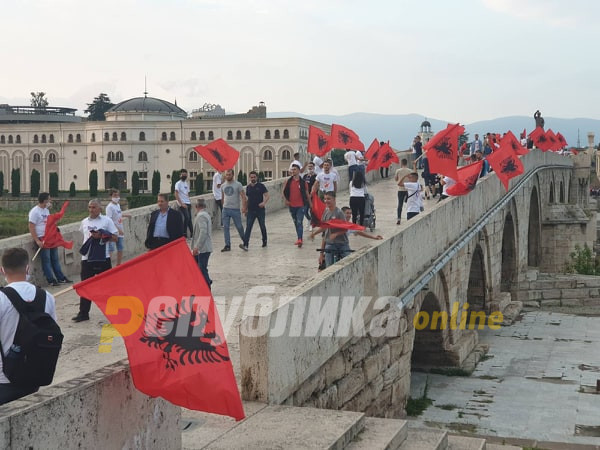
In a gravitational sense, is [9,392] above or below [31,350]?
below

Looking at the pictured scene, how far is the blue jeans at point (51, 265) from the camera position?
35.6 feet

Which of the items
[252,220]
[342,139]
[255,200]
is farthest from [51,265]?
[342,139]

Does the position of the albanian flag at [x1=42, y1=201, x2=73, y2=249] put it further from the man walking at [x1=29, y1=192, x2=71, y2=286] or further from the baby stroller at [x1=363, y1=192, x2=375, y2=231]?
the baby stroller at [x1=363, y1=192, x2=375, y2=231]

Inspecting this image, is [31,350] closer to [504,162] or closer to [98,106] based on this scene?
[504,162]

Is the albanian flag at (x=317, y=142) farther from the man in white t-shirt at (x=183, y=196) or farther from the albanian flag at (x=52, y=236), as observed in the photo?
the albanian flag at (x=52, y=236)

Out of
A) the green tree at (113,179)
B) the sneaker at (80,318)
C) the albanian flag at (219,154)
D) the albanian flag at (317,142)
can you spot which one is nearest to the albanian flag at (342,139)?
the albanian flag at (317,142)

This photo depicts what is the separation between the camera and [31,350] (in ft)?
15.8

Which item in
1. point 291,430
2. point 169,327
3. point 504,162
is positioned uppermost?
point 504,162

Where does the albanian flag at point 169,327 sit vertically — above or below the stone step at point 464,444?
above

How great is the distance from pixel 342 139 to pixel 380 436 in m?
15.6

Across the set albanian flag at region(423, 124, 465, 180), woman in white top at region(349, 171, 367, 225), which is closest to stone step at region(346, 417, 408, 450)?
woman in white top at region(349, 171, 367, 225)

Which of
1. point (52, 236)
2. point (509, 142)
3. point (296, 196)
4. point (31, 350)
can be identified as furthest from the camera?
point (509, 142)

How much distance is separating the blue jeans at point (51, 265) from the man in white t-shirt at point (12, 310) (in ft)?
19.1

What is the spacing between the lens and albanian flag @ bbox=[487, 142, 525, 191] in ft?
64.1
